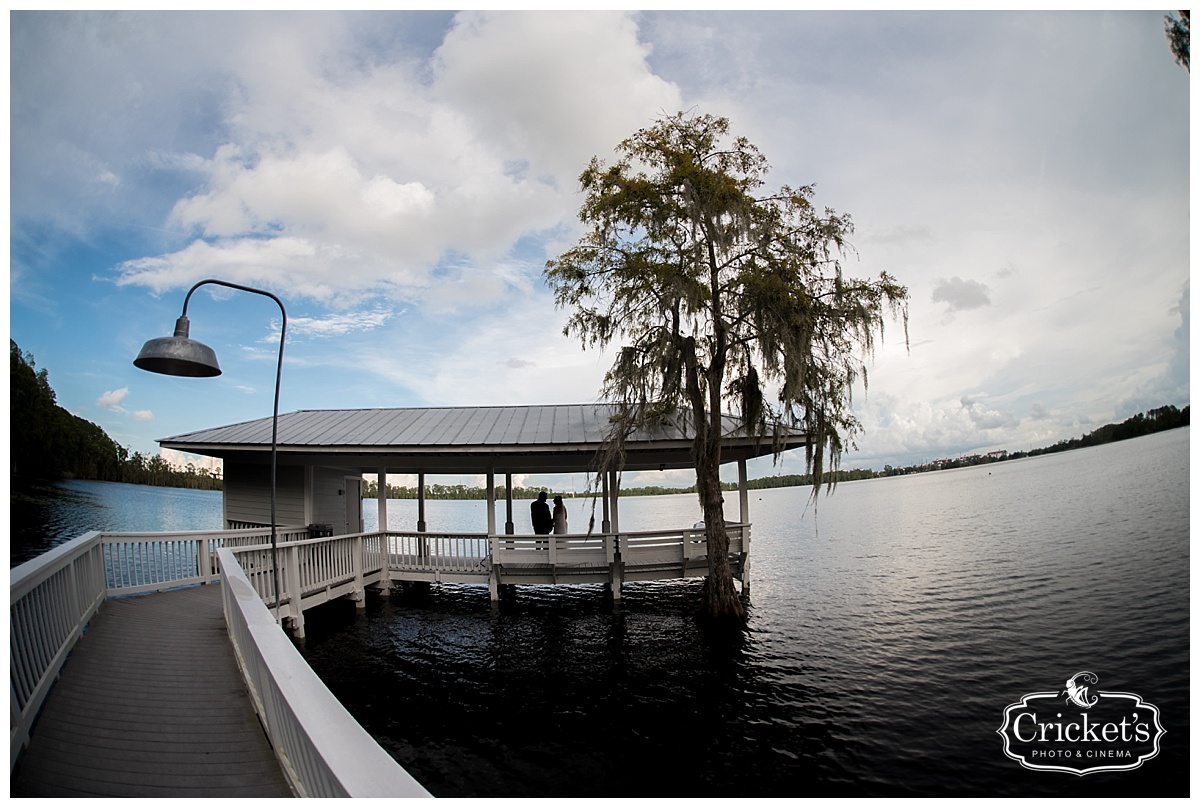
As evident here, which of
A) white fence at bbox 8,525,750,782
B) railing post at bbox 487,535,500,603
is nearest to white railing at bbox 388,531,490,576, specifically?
white fence at bbox 8,525,750,782

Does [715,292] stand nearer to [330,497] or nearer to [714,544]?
[714,544]

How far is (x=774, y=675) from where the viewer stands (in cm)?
799

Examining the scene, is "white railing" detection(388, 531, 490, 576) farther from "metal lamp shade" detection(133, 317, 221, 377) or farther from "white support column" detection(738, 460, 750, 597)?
"metal lamp shade" detection(133, 317, 221, 377)

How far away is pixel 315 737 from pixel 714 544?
9999mm

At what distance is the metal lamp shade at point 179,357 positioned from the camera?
4984mm

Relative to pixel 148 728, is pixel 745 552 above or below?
below

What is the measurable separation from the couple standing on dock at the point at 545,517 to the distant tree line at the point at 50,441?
12454mm

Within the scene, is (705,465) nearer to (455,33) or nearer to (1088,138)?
(455,33)

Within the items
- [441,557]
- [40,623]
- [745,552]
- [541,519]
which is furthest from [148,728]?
[745,552]

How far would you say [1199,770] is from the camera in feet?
16.2

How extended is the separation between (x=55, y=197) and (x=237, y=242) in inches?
284

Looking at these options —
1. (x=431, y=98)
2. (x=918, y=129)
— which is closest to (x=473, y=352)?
(x=431, y=98)
